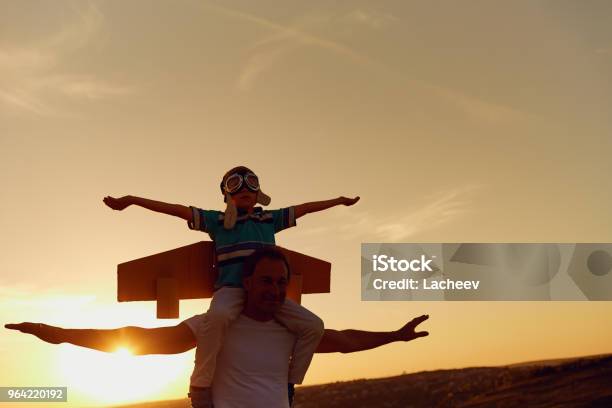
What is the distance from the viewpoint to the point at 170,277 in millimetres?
7742

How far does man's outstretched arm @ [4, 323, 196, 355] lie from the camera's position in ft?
19.5

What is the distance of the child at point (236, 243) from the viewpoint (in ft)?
21.1

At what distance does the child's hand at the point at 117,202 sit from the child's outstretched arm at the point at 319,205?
5.27 ft

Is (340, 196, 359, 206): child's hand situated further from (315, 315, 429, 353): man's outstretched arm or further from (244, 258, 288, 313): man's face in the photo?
(244, 258, 288, 313): man's face

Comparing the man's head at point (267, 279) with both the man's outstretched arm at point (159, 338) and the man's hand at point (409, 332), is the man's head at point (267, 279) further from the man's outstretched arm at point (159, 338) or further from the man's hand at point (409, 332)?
the man's hand at point (409, 332)

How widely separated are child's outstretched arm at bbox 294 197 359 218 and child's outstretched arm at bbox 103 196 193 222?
41.1 inches

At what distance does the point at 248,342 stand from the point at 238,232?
4.59 ft

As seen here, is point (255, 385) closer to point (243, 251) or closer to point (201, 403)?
point (201, 403)

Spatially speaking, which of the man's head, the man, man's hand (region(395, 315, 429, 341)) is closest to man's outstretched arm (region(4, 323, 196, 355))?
the man

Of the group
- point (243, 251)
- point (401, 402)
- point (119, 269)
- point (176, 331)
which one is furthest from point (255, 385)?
point (401, 402)

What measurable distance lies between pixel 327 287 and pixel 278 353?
204cm

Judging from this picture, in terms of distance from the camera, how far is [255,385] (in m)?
6.36

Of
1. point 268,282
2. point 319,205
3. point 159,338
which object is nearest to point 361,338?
point 268,282

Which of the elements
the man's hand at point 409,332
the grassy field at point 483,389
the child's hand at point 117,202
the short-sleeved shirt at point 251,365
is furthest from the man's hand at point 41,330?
the grassy field at point 483,389
